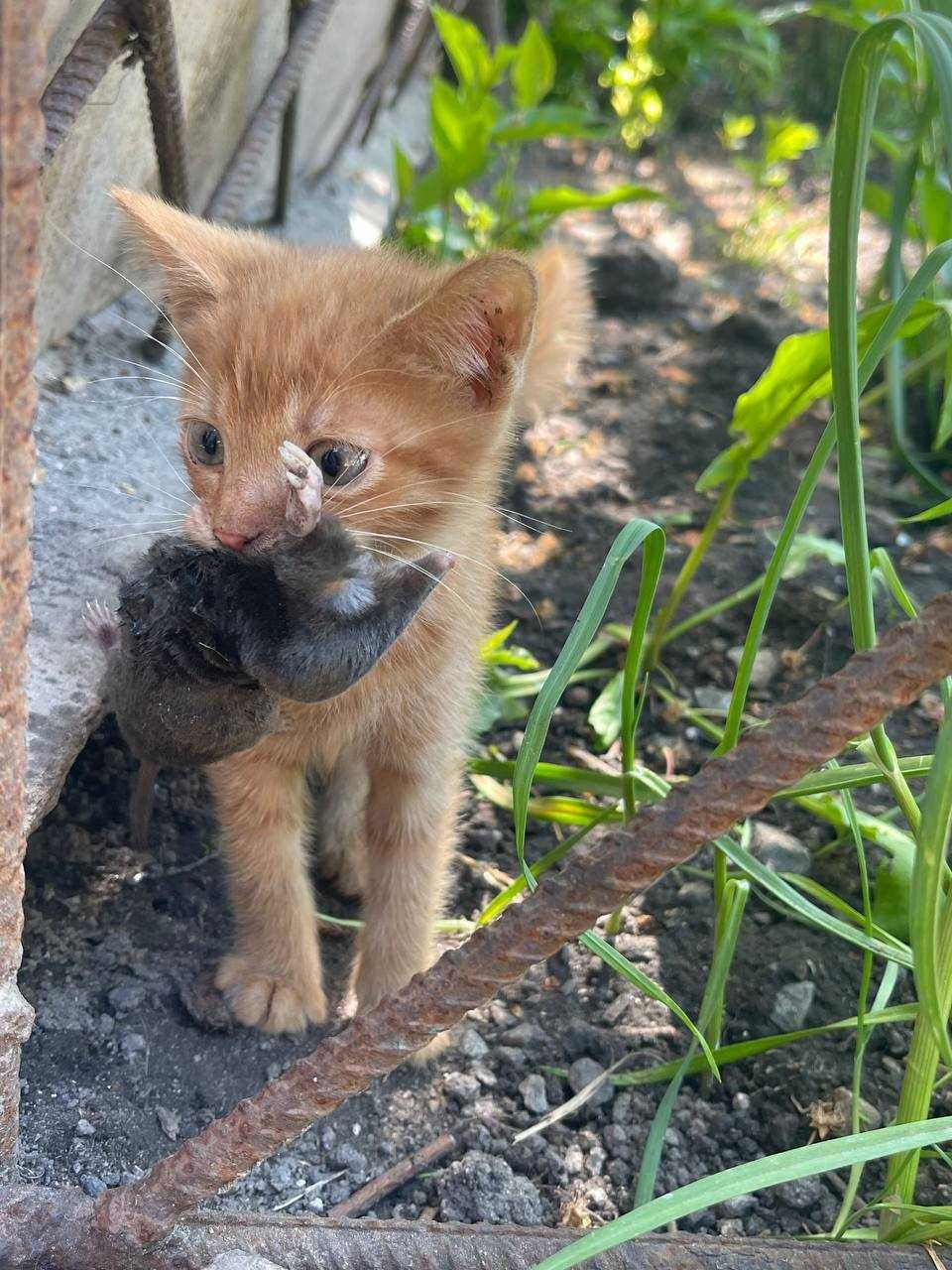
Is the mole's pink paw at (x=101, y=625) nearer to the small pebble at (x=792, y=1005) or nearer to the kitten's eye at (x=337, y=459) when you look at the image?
the kitten's eye at (x=337, y=459)

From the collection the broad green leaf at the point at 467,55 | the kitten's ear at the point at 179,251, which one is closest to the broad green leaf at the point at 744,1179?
the kitten's ear at the point at 179,251

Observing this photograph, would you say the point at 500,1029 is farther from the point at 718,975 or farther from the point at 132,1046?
the point at 132,1046

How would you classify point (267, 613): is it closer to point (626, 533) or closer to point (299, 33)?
point (626, 533)

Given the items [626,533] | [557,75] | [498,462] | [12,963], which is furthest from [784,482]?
[557,75]

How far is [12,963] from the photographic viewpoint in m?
1.34

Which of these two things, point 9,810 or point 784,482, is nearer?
point 9,810

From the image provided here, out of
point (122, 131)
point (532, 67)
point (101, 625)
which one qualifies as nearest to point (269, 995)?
point (101, 625)

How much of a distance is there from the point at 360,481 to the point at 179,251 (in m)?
0.47

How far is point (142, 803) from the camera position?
2061 millimetres

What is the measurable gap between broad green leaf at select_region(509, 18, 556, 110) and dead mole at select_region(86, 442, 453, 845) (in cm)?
250

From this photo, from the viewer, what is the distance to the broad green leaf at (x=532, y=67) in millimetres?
3650

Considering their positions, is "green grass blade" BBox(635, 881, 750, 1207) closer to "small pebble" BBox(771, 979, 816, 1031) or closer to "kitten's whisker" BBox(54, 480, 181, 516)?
"small pebble" BBox(771, 979, 816, 1031)

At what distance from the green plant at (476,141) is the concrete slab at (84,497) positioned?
0.90 metres

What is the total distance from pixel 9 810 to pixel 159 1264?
524 millimetres
